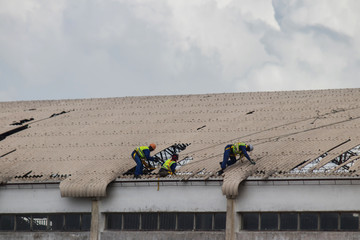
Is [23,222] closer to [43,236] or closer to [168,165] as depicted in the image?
[43,236]

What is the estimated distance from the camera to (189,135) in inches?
1491

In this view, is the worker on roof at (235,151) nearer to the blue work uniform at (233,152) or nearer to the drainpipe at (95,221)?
the blue work uniform at (233,152)

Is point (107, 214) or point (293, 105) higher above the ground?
point (293, 105)

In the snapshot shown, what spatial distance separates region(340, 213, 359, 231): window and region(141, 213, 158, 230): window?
7.93 m

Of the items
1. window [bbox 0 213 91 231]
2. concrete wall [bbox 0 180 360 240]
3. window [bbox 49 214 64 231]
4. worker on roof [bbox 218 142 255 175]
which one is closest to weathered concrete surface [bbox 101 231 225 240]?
concrete wall [bbox 0 180 360 240]

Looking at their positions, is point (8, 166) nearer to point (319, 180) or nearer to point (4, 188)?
point (4, 188)

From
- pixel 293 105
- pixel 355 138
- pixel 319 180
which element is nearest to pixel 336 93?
pixel 293 105

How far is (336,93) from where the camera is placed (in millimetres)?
44906

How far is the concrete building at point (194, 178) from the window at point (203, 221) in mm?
44

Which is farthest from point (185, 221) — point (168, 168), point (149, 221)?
point (168, 168)

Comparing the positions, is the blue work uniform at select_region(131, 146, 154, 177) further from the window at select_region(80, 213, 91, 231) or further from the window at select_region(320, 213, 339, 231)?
the window at select_region(320, 213, 339, 231)

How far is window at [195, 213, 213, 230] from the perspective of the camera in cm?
3095

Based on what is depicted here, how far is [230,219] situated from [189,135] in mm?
8692

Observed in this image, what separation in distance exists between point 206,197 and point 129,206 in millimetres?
3518
